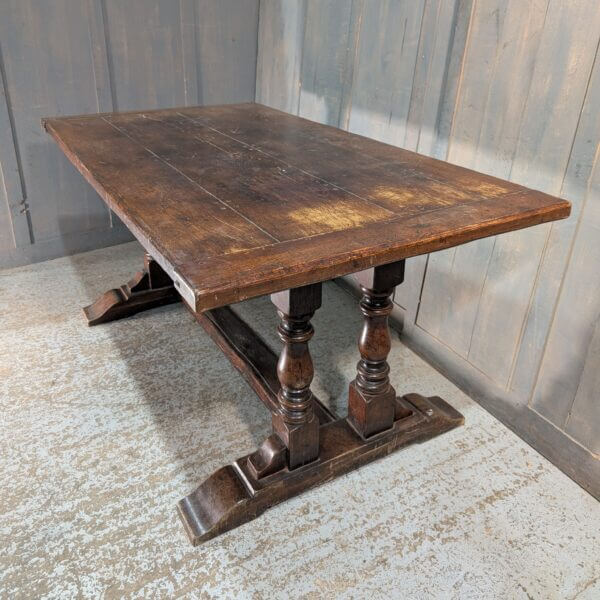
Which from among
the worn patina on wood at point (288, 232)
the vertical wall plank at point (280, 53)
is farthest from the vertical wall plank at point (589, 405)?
the vertical wall plank at point (280, 53)

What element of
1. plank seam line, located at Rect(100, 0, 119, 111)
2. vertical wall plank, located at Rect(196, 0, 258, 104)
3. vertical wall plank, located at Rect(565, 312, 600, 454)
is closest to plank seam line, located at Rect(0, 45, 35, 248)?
plank seam line, located at Rect(100, 0, 119, 111)

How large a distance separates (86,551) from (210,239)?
2.71 ft

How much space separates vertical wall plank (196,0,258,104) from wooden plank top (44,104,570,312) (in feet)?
3.67

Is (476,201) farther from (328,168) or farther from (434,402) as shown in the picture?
(434,402)

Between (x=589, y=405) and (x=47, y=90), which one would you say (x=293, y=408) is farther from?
(x=47, y=90)

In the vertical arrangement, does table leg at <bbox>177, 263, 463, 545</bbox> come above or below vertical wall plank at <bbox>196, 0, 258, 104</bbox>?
below

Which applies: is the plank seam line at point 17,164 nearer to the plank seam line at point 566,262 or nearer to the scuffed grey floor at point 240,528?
the scuffed grey floor at point 240,528

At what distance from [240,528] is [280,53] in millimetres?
2185

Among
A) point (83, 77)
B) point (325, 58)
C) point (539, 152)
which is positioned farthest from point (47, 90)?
Answer: point (539, 152)

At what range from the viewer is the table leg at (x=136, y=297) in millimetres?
2266

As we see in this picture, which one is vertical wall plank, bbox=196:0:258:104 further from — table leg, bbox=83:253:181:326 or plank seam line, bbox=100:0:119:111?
table leg, bbox=83:253:181:326

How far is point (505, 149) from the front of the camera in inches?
65.3

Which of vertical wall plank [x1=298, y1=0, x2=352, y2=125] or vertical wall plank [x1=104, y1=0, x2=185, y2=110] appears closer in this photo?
vertical wall plank [x1=298, y1=0, x2=352, y2=125]

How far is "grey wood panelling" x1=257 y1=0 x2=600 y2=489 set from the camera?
147cm
